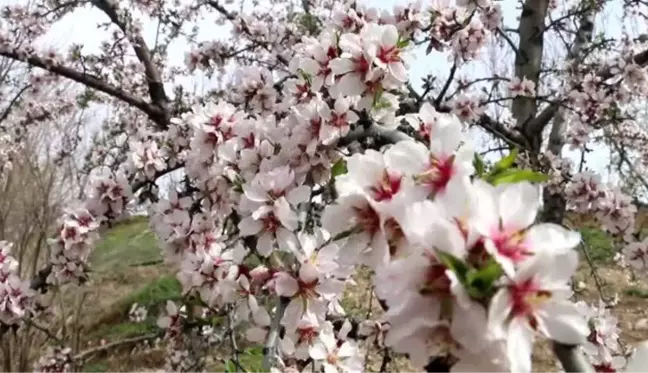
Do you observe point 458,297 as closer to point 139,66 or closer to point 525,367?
point 525,367

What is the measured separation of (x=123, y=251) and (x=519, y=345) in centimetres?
1049

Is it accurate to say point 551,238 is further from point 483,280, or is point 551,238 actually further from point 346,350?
point 346,350

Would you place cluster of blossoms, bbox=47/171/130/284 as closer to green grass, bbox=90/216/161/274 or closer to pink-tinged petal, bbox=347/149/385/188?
pink-tinged petal, bbox=347/149/385/188

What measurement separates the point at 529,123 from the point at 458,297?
13.7 ft

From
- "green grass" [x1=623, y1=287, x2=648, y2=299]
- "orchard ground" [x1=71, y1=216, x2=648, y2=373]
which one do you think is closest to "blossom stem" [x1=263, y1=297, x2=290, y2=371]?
"orchard ground" [x1=71, y1=216, x2=648, y2=373]

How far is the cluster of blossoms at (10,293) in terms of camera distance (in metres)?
2.41

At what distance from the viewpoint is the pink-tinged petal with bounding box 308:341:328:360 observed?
1.66 meters

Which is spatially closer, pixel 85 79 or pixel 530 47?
Result: pixel 85 79

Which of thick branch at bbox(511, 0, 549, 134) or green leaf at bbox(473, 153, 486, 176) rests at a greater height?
thick branch at bbox(511, 0, 549, 134)

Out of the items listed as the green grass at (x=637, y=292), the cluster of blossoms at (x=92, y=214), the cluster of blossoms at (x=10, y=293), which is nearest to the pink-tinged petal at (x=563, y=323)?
the cluster of blossoms at (x=92, y=214)

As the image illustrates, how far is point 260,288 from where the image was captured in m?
1.57

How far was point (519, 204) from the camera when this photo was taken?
0.70 m

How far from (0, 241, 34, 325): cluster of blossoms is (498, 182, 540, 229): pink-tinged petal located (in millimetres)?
2085

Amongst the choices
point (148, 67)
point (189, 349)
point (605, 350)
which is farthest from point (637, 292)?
point (605, 350)
